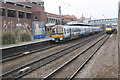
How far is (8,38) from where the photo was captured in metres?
17.5

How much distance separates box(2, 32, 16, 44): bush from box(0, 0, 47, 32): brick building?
1882 cm

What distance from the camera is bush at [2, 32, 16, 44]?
1702cm

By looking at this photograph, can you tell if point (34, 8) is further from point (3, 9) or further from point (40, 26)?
point (40, 26)

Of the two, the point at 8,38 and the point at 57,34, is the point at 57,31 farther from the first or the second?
the point at 8,38

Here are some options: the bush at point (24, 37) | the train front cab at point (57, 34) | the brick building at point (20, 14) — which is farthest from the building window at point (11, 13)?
the train front cab at point (57, 34)

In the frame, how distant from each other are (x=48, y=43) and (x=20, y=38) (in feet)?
14.1

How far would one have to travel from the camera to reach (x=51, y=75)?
6.92m

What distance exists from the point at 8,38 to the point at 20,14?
3403 cm

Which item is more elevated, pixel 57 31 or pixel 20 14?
pixel 20 14

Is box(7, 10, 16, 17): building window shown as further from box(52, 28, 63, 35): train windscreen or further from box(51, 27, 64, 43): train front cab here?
box(51, 27, 64, 43): train front cab

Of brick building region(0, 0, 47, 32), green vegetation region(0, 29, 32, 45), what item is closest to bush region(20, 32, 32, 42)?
green vegetation region(0, 29, 32, 45)

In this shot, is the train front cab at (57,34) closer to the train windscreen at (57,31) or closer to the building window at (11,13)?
the train windscreen at (57,31)

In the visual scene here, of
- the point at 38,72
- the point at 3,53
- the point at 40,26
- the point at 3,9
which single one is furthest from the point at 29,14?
the point at 38,72

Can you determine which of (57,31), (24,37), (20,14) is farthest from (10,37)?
(20,14)
